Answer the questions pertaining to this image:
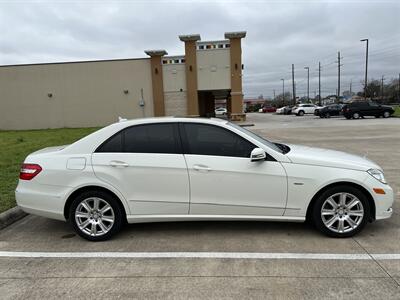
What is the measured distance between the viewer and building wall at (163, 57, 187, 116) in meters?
35.1

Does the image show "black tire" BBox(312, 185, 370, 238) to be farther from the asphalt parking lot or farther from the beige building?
the beige building

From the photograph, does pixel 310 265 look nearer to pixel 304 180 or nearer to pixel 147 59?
pixel 304 180

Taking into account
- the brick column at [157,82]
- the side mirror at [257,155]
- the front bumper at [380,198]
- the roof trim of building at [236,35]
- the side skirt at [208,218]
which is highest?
the roof trim of building at [236,35]

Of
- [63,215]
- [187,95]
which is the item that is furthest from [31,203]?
[187,95]

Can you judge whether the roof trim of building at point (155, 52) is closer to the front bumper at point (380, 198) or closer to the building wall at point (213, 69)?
the building wall at point (213, 69)

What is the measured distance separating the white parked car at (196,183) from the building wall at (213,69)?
30.8 m

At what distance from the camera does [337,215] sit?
14.8 ft

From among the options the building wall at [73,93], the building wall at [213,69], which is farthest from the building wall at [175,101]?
the building wall at [213,69]

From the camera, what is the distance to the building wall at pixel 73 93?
3509 cm

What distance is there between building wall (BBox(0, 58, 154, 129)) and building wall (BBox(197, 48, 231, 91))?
16.5 feet

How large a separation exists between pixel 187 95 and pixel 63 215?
102 feet

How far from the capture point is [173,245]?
446 cm

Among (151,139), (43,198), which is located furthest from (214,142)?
(43,198)

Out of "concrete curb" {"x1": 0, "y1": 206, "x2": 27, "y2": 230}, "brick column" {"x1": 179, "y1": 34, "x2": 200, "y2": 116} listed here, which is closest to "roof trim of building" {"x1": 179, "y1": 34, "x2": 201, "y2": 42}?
"brick column" {"x1": 179, "y1": 34, "x2": 200, "y2": 116}
